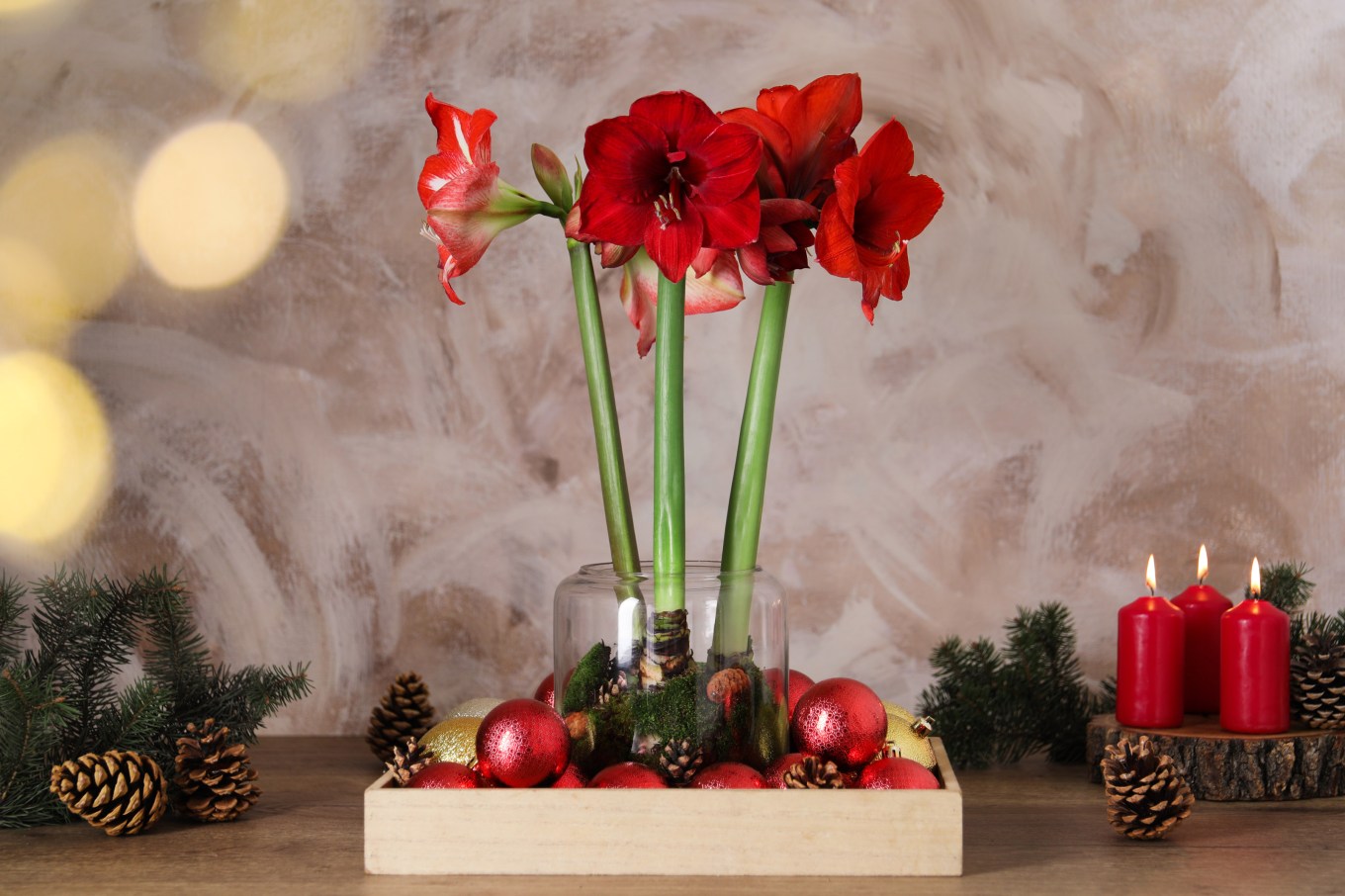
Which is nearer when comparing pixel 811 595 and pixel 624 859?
pixel 624 859

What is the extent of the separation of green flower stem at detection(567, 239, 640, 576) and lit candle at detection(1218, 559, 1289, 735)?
54 cm

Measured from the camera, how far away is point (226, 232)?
129cm

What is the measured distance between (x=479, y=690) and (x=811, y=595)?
374 mm

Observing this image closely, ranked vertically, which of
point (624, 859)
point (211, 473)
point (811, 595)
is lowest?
point (624, 859)

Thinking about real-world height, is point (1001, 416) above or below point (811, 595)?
above

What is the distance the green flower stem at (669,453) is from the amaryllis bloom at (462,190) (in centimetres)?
12

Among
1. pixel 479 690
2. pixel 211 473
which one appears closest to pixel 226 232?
pixel 211 473

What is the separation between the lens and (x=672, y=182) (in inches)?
30.9

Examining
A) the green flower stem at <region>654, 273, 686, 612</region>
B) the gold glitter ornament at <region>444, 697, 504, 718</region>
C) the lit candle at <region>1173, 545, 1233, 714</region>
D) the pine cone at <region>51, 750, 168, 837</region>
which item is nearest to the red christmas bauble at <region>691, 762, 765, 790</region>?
the green flower stem at <region>654, 273, 686, 612</region>

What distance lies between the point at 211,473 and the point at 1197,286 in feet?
3.52

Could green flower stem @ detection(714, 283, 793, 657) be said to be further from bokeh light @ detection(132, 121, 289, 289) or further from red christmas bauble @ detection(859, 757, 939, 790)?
bokeh light @ detection(132, 121, 289, 289)

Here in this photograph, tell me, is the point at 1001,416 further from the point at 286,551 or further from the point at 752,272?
the point at 286,551

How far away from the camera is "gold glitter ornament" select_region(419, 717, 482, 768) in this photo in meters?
0.95

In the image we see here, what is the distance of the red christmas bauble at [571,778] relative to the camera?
80 cm
